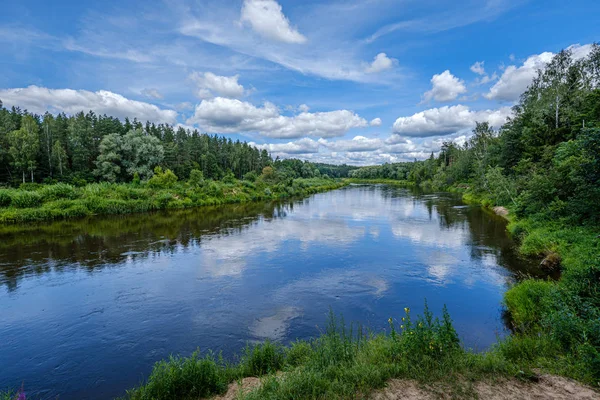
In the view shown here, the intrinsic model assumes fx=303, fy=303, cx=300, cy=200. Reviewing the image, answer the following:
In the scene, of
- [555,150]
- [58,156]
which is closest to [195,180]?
[58,156]

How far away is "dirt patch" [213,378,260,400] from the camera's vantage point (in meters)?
5.51

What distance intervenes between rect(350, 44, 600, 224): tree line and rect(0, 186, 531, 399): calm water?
12.6 ft

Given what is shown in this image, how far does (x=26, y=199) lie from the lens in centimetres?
2892

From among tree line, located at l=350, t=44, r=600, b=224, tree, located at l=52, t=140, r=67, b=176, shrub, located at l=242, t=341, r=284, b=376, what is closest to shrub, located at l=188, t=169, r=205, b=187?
tree, located at l=52, t=140, r=67, b=176

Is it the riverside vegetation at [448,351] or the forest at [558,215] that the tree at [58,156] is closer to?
the riverside vegetation at [448,351]

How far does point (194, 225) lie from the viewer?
27516 millimetres

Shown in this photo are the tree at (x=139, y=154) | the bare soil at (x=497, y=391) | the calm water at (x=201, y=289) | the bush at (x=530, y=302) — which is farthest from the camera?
the tree at (x=139, y=154)

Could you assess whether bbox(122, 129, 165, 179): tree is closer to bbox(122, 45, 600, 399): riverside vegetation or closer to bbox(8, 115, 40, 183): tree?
bbox(8, 115, 40, 183): tree

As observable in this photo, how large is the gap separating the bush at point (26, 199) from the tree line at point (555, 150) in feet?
133

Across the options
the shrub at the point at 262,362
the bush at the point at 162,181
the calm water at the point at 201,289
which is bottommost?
the calm water at the point at 201,289

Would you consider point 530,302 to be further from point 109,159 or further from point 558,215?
point 109,159

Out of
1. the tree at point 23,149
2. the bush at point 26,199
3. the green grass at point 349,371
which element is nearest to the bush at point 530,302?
the green grass at point 349,371

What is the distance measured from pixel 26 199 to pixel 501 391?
38094 mm

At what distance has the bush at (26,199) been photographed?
28.5 m
